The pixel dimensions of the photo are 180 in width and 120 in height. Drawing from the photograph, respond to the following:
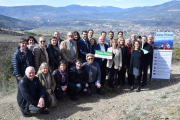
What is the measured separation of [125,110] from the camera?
487cm

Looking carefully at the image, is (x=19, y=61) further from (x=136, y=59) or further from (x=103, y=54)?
(x=136, y=59)

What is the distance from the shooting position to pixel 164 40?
7086 mm

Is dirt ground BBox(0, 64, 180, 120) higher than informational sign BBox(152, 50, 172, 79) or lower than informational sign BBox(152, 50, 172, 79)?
lower

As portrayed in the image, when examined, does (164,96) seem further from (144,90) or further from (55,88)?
(55,88)

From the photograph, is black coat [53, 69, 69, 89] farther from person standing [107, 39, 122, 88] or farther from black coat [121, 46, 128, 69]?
black coat [121, 46, 128, 69]

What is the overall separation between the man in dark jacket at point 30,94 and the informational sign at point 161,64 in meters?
5.28

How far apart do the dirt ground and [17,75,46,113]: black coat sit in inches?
19.6

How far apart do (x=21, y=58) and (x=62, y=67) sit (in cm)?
134

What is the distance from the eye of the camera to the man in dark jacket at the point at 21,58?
5.00 m

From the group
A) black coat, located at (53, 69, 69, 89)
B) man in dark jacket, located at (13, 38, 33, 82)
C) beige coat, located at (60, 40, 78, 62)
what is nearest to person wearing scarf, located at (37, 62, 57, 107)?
black coat, located at (53, 69, 69, 89)

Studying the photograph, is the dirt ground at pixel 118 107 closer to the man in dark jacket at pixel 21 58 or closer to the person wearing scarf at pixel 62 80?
the person wearing scarf at pixel 62 80

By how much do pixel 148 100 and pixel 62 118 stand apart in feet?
10.2

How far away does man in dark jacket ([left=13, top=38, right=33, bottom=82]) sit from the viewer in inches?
197

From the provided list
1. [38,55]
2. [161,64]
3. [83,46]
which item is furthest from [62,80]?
[161,64]
